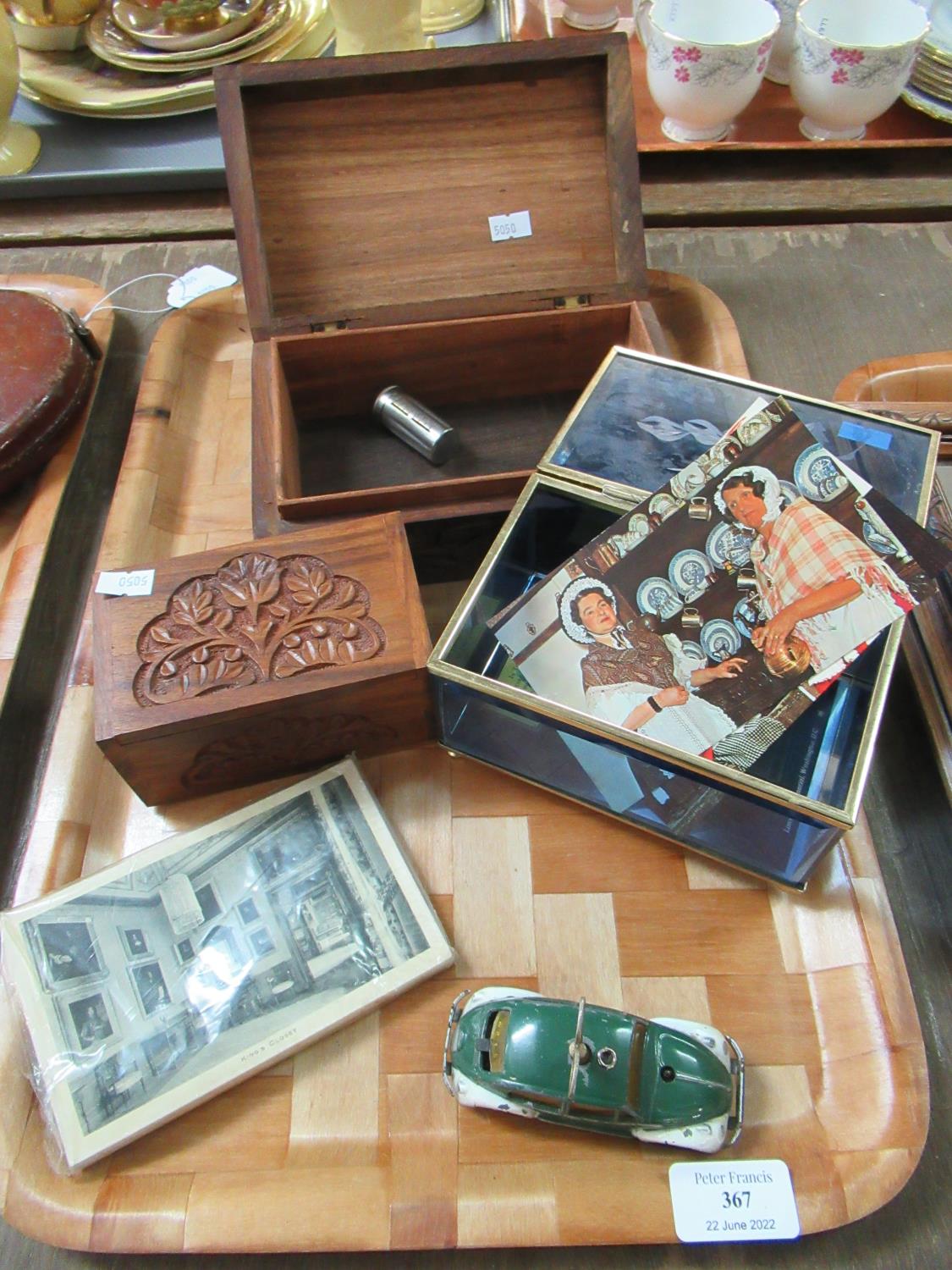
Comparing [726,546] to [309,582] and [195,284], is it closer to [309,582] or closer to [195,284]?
[309,582]

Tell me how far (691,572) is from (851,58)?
79 centimetres

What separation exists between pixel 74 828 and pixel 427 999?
0.31 metres

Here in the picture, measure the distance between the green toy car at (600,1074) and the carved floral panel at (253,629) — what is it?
10.6 inches

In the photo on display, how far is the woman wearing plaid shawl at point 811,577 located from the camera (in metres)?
0.62

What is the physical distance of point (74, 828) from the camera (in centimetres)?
70

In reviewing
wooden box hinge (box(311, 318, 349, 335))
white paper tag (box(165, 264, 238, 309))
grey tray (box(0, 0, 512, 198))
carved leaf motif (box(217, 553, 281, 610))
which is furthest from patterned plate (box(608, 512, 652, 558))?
grey tray (box(0, 0, 512, 198))

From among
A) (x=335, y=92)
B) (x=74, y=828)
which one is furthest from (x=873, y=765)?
(x=335, y=92)

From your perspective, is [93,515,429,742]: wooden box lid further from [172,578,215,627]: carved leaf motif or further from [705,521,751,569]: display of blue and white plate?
[705,521,751,569]: display of blue and white plate

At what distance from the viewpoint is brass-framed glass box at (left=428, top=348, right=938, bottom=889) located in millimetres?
589

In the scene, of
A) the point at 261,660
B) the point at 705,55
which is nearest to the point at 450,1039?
the point at 261,660

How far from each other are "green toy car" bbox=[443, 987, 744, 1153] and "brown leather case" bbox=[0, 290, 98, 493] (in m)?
0.73

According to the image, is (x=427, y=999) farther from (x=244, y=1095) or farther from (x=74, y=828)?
(x=74, y=828)

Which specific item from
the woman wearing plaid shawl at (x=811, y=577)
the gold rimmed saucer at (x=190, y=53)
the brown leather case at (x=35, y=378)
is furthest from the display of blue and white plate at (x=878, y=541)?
the gold rimmed saucer at (x=190, y=53)

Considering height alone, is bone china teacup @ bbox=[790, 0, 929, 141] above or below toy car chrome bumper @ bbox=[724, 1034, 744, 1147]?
above
